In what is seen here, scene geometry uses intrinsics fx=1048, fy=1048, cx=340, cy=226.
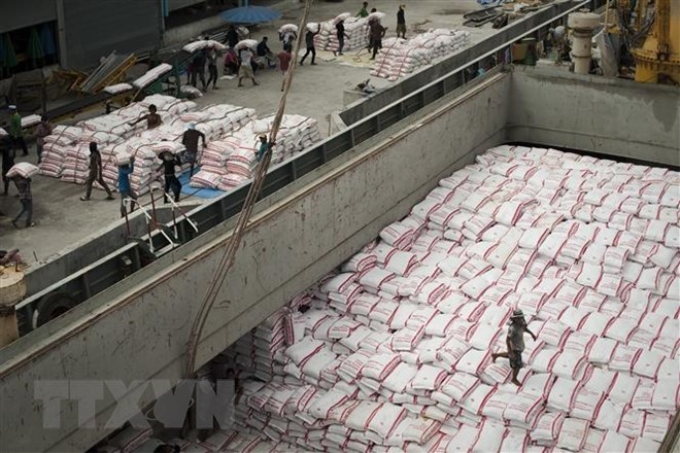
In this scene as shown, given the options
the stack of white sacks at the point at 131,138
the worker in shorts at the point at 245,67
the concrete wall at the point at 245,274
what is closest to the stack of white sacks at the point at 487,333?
the concrete wall at the point at 245,274

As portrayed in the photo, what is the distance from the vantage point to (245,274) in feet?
45.3

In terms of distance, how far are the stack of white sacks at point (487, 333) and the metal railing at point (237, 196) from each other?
163 cm

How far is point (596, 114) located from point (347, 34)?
962 cm

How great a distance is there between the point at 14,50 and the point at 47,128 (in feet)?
18.4

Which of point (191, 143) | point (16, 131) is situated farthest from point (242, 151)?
point (16, 131)

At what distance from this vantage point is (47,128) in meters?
19.6

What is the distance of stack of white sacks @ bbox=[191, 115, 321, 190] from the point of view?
59.0ft

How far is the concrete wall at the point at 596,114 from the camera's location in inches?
759

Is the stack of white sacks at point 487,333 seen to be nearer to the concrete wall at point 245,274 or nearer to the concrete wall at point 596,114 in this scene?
the concrete wall at point 245,274

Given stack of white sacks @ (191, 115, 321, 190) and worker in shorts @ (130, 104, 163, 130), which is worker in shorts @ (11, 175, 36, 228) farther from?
worker in shorts @ (130, 104, 163, 130)

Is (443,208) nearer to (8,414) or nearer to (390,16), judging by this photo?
(8,414)

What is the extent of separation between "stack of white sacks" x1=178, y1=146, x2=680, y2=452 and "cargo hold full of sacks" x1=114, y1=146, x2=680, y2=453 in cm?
2

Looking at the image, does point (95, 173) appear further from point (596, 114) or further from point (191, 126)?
point (596, 114)

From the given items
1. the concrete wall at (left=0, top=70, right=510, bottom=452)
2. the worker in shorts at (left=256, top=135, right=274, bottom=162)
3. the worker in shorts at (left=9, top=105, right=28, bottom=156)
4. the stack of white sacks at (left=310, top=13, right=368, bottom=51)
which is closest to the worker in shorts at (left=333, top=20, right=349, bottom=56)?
the stack of white sacks at (left=310, top=13, right=368, bottom=51)
